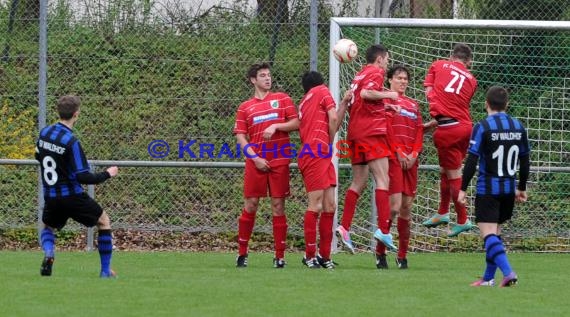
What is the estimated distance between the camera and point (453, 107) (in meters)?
11.5

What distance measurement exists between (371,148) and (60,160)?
125 inches

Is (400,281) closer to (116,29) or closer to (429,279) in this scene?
(429,279)

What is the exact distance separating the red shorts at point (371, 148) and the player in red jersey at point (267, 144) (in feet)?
2.14

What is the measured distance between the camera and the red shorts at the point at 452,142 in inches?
453

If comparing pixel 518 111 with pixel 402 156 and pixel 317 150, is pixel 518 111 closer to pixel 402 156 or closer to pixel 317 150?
pixel 402 156

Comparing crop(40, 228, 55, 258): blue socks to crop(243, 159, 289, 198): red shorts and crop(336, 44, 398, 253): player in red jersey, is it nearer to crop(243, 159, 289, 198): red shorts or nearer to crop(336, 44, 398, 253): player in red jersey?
crop(243, 159, 289, 198): red shorts

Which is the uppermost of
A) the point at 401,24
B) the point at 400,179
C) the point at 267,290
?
the point at 401,24

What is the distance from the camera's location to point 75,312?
716cm

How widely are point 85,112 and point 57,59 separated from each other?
77 centimetres

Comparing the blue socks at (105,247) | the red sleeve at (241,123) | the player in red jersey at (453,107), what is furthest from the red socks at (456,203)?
the blue socks at (105,247)

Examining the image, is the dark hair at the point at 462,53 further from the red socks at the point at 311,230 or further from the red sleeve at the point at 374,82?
the red socks at the point at 311,230

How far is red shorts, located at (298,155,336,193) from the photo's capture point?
10.9 metres

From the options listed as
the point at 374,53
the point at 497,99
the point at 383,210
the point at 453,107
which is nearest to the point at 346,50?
the point at 374,53

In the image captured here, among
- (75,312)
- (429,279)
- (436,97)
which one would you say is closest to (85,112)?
(436,97)
